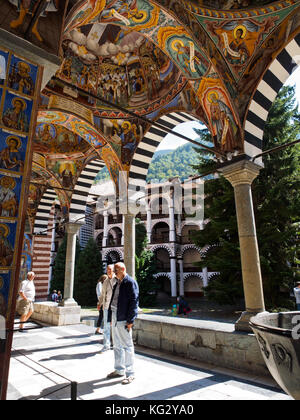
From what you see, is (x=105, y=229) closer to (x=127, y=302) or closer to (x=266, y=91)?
(x=266, y=91)

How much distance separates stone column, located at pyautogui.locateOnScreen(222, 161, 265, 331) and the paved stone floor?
3.31ft

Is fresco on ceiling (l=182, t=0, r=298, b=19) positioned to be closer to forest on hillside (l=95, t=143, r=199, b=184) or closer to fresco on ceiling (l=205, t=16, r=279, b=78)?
fresco on ceiling (l=205, t=16, r=279, b=78)

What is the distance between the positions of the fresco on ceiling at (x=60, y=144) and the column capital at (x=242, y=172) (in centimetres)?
654

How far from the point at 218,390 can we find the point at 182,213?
80.3 feet

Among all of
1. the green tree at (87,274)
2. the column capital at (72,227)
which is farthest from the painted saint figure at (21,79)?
the green tree at (87,274)

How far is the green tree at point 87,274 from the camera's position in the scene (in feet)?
75.2

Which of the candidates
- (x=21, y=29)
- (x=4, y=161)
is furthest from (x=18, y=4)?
(x=4, y=161)

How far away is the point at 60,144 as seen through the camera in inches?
416

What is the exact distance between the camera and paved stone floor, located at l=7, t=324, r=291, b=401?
9.71 feet

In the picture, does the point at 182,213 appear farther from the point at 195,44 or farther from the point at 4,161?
the point at 4,161

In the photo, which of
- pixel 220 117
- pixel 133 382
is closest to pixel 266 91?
pixel 220 117

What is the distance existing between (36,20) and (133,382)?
4285mm

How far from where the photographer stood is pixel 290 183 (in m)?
11.5

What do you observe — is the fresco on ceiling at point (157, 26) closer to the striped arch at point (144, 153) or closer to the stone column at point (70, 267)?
the striped arch at point (144, 153)
